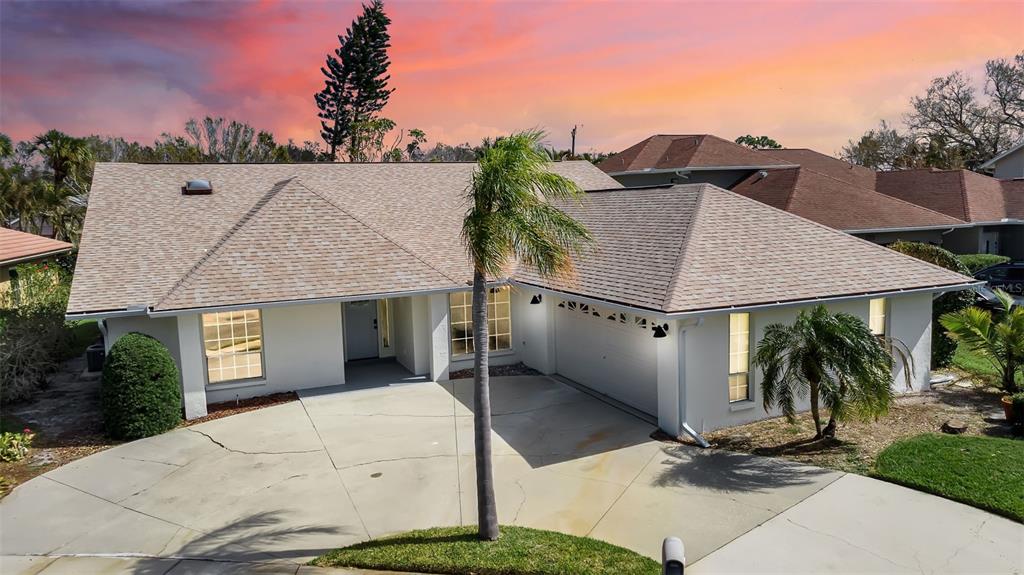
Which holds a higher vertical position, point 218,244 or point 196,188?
point 196,188

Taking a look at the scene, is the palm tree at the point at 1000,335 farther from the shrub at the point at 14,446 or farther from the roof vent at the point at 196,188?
the roof vent at the point at 196,188

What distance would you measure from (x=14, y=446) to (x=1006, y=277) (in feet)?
96.1

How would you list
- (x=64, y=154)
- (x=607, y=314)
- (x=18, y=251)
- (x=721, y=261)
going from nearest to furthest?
1. (x=721, y=261)
2. (x=607, y=314)
3. (x=18, y=251)
4. (x=64, y=154)

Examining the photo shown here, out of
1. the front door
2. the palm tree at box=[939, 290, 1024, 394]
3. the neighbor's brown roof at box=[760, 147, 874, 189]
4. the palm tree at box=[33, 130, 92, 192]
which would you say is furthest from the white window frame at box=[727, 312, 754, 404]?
the palm tree at box=[33, 130, 92, 192]

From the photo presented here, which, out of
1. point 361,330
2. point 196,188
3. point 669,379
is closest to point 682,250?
point 669,379

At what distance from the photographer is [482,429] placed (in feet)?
26.2

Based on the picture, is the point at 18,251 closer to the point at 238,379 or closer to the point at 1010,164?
the point at 238,379

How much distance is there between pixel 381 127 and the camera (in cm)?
4991

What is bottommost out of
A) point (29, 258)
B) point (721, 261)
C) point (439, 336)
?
point (439, 336)

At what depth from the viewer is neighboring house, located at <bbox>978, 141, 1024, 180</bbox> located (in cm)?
3938

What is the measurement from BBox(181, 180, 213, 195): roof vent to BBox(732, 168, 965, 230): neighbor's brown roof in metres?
20.3

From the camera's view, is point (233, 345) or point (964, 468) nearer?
point (964, 468)

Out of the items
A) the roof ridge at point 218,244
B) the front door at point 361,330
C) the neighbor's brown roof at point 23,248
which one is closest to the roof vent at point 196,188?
the roof ridge at point 218,244

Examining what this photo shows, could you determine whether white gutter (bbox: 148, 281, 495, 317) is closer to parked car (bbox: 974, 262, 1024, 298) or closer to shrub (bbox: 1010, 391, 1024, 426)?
shrub (bbox: 1010, 391, 1024, 426)
